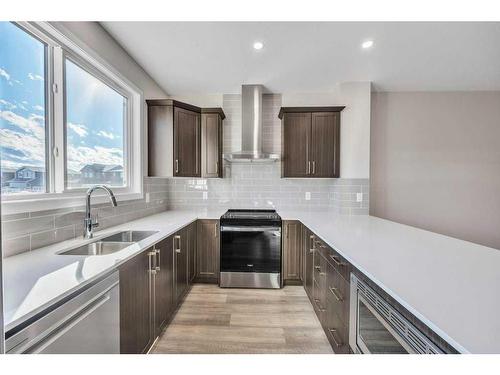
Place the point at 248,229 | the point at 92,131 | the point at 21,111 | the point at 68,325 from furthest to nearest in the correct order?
the point at 248,229 < the point at 92,131 < the point at 21,111 < the point at 68,325

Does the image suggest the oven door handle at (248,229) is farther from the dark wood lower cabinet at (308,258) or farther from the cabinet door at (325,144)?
the cabinet door at (325,144)

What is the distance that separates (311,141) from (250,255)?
171 centimetres

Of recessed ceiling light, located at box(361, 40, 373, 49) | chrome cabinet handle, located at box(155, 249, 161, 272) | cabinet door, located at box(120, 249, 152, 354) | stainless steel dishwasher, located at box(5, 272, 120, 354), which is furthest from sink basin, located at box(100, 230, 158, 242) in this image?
recessed ceiling light, located at box(361, 40, 373, 49)

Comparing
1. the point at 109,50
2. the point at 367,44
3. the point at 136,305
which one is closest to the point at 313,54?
the point at 367,44

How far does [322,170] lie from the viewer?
2939 mm

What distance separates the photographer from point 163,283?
6.03 ft

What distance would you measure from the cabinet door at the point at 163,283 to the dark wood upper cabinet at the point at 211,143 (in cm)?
130

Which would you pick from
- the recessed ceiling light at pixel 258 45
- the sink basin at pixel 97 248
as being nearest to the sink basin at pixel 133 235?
the sink basin at pixel 97 248

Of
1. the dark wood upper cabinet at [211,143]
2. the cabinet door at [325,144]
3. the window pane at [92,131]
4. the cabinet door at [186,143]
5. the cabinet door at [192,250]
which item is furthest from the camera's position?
the dark wood upper cabinet at [211,143]

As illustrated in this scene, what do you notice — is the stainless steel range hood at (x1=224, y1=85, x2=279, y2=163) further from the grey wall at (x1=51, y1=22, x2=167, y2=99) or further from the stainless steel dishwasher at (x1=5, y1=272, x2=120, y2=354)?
the stainless steel dishwasher at (x1=5, y1=272, x2=120, y2=354)

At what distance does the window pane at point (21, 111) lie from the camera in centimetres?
125

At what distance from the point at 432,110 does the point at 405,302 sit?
3.42 m

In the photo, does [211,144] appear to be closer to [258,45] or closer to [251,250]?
[258,45]
